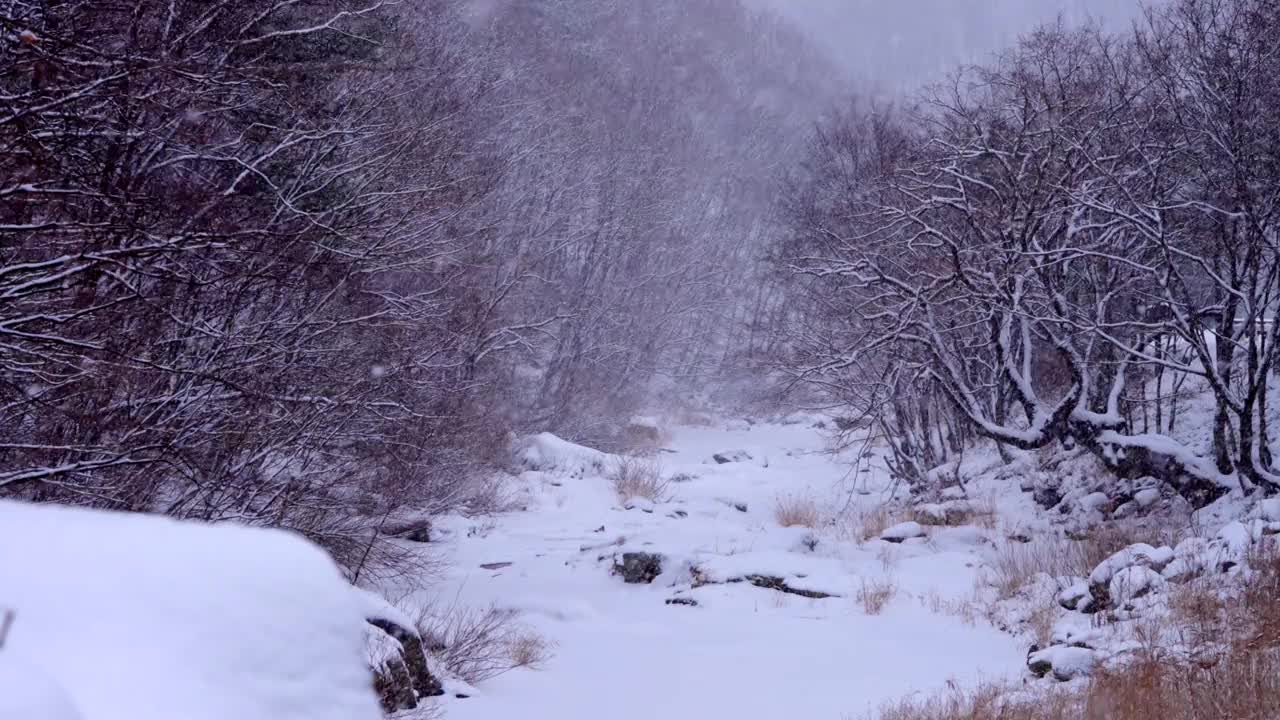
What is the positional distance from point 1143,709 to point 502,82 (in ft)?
65.2

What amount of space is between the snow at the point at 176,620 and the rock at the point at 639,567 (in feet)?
29.9

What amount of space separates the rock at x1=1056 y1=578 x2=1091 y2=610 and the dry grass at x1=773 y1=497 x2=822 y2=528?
525 cm

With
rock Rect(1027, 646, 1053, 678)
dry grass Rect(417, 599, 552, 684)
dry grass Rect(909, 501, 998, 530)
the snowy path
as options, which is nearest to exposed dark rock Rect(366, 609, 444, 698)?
the snowy path

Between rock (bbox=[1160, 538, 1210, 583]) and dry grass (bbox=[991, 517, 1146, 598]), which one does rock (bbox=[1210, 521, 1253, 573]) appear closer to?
rock (bbox=[1160, 538, 1210, 583])

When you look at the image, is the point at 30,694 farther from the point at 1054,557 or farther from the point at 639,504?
the point at 639,504

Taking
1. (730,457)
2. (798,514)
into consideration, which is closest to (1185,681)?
(798,514)

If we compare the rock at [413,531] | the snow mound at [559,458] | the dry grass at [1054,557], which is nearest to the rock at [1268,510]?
the dry grass at [1054,557]

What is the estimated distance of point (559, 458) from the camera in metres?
19.0

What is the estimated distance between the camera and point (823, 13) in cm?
7500

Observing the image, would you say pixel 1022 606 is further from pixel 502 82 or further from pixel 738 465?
pixel 502 82

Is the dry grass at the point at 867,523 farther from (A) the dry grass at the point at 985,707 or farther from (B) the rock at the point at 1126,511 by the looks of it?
(A) the dry grass at the point at 985,707

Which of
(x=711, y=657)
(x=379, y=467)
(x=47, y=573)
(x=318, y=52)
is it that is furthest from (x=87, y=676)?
(x=318, y=52)

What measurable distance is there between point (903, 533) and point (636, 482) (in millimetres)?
6761

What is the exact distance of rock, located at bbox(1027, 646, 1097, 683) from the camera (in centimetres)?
600
